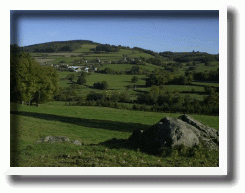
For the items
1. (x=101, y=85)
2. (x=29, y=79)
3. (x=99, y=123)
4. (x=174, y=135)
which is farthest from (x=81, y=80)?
(x=174, y=135)

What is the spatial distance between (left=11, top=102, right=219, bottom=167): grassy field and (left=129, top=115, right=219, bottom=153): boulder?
0.98 ft

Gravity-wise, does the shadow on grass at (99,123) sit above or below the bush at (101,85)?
below

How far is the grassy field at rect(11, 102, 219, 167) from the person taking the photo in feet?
23.5

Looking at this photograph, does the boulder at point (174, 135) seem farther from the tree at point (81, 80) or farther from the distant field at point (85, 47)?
the distant field at point (85, 47)

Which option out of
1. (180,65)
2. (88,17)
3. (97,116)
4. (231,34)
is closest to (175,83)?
(180,65)

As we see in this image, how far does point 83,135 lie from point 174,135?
292 centimetres

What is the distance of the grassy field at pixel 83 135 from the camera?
7148mm

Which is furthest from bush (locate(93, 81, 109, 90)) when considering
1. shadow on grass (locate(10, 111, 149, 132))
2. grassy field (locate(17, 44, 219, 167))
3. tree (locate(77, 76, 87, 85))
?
shadow on grass (locate(10, 111, 149, 132))

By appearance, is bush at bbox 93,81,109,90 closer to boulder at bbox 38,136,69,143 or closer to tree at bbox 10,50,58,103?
tree at bbox 10,50,58,103

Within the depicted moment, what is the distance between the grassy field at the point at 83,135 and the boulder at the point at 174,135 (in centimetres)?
30

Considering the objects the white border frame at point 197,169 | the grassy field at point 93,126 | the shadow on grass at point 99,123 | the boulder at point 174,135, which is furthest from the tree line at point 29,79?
the boulder at point 174,135

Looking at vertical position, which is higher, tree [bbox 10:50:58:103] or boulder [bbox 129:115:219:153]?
tree [bbox 10:50:58:103]

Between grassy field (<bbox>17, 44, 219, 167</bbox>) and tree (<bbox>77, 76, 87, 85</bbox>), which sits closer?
grassy field (<bbox>17, 44, 219, 167</bbox>)

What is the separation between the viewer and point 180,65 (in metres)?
8.50
